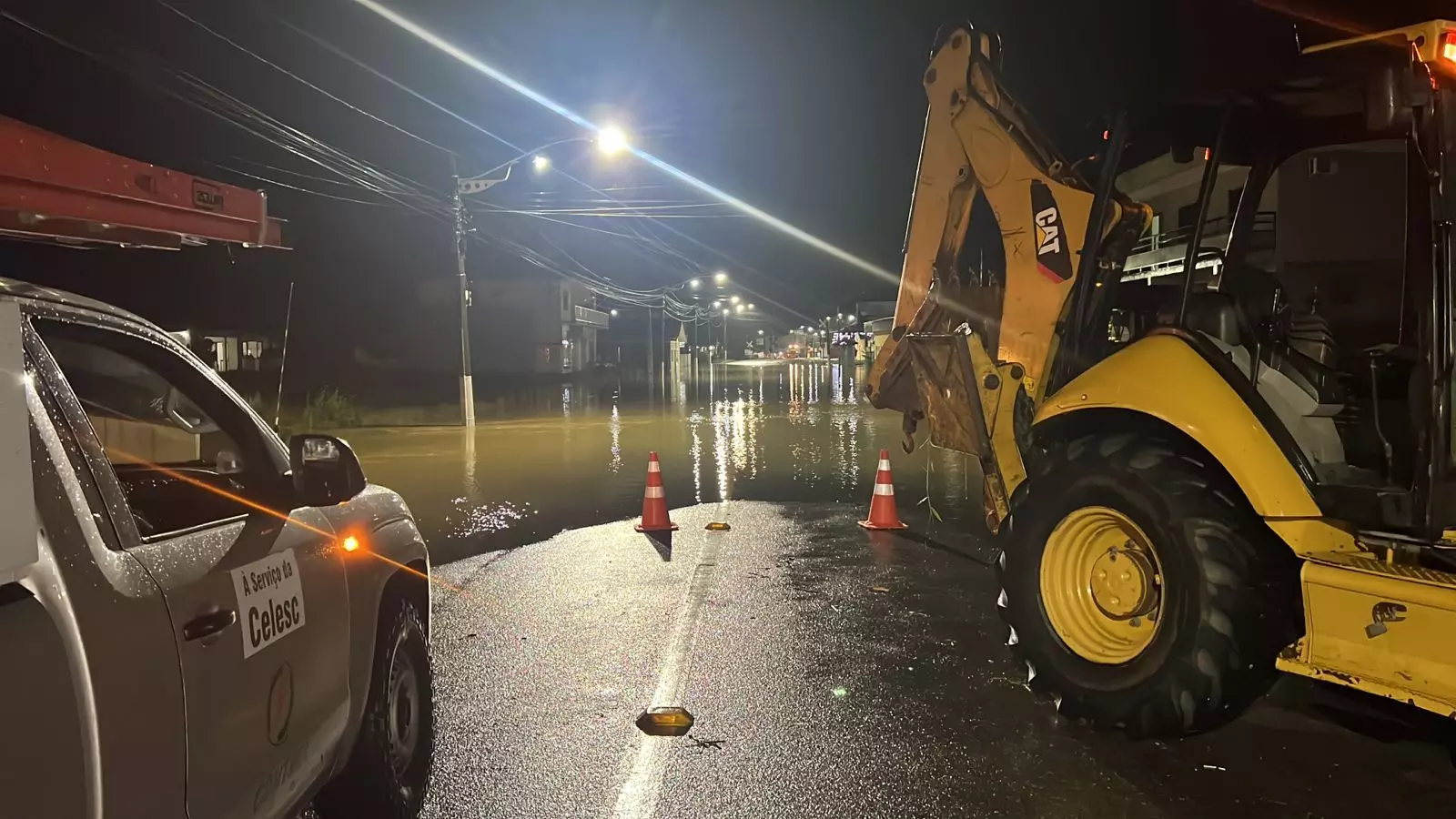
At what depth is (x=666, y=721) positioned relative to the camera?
4805mm

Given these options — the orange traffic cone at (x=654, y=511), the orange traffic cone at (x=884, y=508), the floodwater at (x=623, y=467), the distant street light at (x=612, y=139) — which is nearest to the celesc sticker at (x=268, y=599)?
the floodwater at (x=623, y=467)

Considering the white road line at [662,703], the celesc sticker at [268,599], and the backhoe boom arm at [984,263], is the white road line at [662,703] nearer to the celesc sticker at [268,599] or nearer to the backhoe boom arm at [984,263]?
the celesc sticker at [268,599]

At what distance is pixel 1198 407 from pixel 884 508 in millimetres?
5805

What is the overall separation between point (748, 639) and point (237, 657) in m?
4.03

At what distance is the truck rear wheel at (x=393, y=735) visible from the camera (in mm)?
3438

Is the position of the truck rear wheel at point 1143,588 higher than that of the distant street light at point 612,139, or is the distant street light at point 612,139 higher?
the distant street light at point 612,139

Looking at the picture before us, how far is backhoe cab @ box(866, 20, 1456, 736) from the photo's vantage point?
3.58 m

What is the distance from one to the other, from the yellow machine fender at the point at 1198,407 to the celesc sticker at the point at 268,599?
12.0ft

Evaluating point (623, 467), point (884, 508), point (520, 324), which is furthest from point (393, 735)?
point (520, 324)

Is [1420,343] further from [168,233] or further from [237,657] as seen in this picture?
[168,233]

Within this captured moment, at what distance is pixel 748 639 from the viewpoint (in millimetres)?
6168

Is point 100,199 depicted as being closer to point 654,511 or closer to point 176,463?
point 176,463

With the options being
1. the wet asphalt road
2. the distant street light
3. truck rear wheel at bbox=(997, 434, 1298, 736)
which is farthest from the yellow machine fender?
the distant street light

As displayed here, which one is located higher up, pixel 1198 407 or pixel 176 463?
pixel 1198 407
